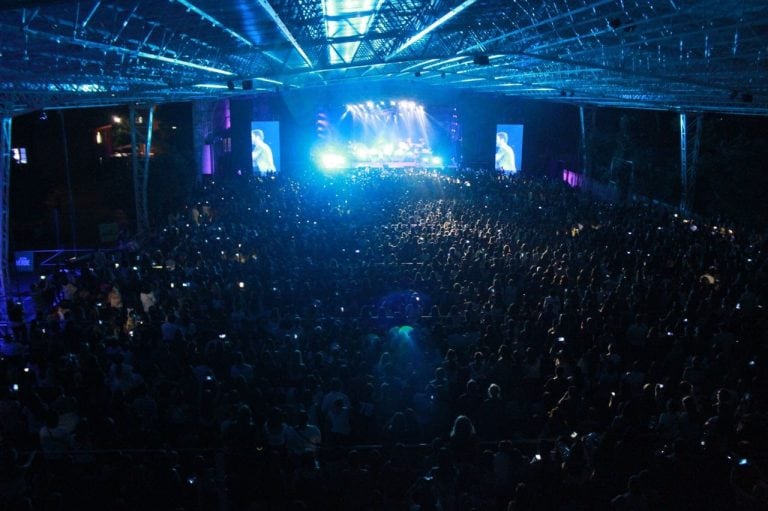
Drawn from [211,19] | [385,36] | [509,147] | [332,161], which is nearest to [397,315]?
[211,19]

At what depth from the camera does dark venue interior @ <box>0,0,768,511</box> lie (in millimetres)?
4949

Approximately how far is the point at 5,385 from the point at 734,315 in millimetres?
9573

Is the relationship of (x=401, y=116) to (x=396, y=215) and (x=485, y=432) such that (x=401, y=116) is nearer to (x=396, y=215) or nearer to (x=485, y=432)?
(x=396, y=215)

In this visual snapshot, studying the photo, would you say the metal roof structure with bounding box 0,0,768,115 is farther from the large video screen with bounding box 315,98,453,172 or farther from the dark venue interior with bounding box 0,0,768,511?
the large video screen with bounding box 315,98,453,172

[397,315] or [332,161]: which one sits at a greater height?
[332,161]

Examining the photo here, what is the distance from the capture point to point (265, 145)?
32562mm

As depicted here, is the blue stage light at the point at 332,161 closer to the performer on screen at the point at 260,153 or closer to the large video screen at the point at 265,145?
the large video screen at the point at 265,145

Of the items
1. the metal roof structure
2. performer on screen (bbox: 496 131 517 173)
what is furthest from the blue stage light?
the metal roof structure

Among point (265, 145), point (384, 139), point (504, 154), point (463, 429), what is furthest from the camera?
point (384, 139)

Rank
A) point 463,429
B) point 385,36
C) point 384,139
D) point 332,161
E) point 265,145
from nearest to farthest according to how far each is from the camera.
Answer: point 463,429 → point 385,36 → point 265,145 → point 332,161 → point 384,139

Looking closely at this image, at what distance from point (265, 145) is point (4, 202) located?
21717 mm

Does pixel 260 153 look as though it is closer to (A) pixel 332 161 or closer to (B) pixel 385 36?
(A) pixel 332 161

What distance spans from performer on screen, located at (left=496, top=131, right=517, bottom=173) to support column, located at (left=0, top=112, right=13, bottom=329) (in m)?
25.9

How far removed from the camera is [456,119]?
34656mm
